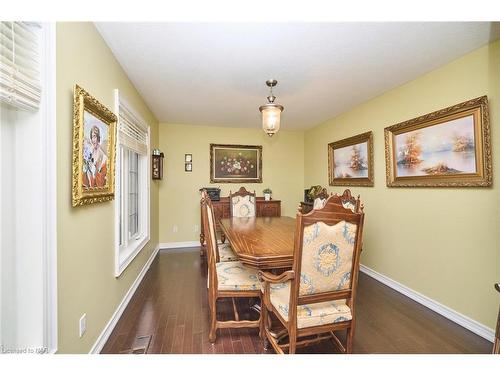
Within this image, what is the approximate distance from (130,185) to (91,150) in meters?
1.61

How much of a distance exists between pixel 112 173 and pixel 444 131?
3.11m

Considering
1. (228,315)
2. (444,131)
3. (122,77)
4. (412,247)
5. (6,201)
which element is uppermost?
(122,77)

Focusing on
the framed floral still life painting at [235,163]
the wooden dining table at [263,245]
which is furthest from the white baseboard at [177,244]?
the wooden dining table at [263,245]

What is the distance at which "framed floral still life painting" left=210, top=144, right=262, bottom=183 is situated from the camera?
15.1 feet

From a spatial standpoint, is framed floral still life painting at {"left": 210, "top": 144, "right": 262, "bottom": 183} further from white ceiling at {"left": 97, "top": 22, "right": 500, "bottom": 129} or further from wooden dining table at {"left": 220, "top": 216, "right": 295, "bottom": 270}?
wooden dining table at {"left": 220, "top": 216, "right": 295, "bottom": 270}

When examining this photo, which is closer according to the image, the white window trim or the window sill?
the white window trim

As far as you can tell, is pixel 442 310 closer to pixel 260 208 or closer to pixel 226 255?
pixel 226 255

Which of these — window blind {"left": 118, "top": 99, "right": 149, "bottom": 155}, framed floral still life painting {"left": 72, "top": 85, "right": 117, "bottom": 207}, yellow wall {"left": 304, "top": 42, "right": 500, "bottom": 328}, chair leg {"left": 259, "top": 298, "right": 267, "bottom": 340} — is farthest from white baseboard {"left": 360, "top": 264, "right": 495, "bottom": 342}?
window blind {"left": 118, "top": 99, "right": 149, "bottom": 155}

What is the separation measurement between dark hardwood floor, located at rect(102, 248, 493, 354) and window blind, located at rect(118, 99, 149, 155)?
1745mm

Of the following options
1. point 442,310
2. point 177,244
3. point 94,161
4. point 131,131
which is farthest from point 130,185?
point 442,310

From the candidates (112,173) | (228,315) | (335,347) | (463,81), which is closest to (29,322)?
(112,173)

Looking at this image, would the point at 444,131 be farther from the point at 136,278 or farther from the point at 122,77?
the point at 136,278

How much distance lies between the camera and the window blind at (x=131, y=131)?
7.60 ft

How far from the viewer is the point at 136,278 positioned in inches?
108
